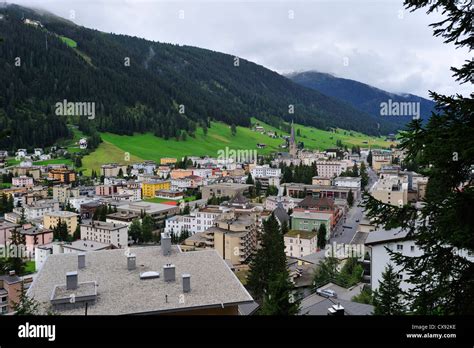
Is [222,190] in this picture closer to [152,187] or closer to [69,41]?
[152,187]

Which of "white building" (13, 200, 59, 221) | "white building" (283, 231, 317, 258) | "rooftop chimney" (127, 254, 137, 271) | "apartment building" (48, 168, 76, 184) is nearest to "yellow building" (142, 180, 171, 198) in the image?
"apartment building" (48, 168, 76, 184)

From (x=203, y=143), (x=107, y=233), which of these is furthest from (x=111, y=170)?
(x=107, y=233)

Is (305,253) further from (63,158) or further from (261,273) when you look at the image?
(63,158)

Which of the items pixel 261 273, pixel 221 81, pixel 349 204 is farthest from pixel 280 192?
pixel 221 81

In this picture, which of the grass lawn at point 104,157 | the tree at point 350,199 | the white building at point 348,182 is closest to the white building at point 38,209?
the grass lawn at point 104,157

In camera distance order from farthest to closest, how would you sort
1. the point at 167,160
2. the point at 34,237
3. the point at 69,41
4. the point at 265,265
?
1. the point at 69,41
2. the point at 167,160
3. the point at 34,237
4. the point at 265,265
